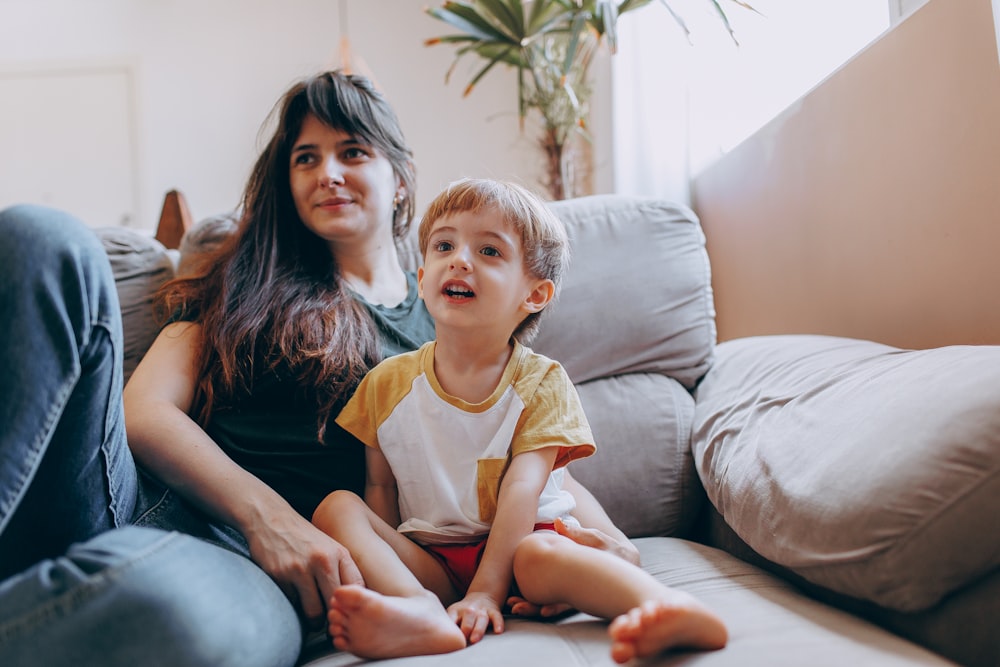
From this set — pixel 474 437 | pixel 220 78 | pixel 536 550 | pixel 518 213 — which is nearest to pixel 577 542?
pixel 536 550

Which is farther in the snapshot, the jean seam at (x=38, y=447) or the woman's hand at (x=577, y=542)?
the woman's hand at (x=577, y=542)

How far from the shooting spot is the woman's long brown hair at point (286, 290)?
123 cm

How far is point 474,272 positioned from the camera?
3.69 feet

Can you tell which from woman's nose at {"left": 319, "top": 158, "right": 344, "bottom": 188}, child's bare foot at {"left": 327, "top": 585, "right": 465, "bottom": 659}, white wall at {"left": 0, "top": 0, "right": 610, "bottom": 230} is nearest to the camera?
child's bare foot at {"left": 327, "top": 585, "right": 465, "bottom": 659}

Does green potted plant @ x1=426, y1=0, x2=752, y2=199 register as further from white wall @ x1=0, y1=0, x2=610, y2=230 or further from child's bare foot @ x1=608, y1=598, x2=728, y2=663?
child's bare foot @ x1=608, y1=598, x2=728, y2=663

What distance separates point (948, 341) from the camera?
48.5 inches

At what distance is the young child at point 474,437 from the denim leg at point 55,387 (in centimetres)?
31

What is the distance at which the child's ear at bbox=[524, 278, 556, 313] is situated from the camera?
1.21 meters

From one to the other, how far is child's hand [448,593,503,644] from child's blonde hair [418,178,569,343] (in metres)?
0.49

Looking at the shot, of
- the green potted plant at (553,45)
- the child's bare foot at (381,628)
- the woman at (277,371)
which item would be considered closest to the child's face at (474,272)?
the woman at (277,371)

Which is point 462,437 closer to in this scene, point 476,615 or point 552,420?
point 552,420

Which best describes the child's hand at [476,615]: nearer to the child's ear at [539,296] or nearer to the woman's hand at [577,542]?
the woman's hand at [577,542]

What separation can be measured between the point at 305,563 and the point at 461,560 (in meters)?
0.22

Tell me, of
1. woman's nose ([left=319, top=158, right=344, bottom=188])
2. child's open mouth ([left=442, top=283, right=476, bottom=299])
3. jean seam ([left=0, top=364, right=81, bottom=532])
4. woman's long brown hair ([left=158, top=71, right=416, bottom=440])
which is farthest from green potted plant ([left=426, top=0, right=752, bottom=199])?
jean seam ([left=0, top=364, right=81, bottom=532])
